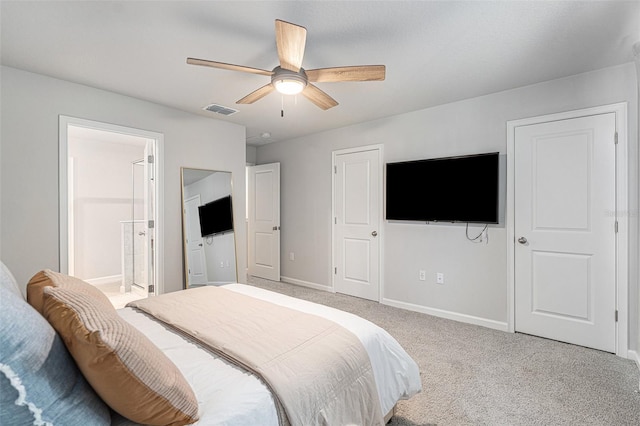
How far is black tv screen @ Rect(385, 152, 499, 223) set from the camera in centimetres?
322

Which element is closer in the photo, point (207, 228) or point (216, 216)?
point (207, 228)

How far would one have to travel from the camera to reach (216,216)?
4.22 m

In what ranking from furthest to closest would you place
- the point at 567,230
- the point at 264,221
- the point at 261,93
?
1. the point at 264,221
2. the point at 567,230
3. the point at 261,93

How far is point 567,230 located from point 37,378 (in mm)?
3695

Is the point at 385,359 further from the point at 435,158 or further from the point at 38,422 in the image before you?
the point at 435,158

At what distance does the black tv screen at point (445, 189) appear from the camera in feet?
10.6

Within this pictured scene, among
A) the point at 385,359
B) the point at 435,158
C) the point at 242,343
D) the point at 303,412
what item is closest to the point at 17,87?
the point at 242,343

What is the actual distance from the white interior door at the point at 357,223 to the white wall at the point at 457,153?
0.16 metres

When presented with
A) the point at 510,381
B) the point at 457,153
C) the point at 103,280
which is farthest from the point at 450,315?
the point at 103,280

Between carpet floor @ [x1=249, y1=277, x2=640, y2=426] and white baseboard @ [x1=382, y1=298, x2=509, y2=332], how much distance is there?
11 cm

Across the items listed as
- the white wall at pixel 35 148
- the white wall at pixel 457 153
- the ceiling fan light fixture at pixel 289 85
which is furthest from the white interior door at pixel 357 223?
the white wall at pixel 35 148

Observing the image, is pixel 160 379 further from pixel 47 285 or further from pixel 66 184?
pixel 66 184

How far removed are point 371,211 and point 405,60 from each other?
6.96 feet

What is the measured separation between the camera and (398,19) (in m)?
1.99
